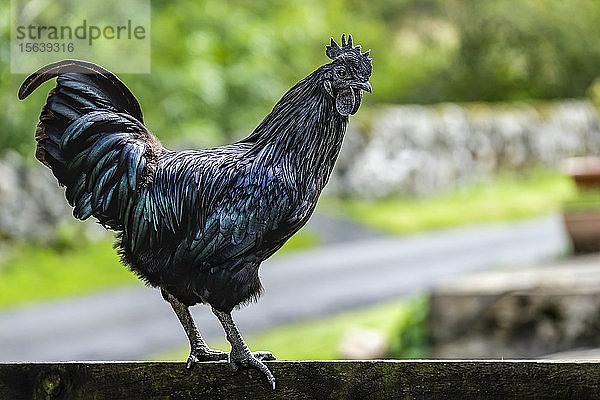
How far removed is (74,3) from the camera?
29.8 ft

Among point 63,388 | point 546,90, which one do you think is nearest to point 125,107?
point 63,388

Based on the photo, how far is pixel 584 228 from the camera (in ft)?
27.1

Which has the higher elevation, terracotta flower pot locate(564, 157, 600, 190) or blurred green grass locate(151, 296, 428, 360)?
terracotta flower pot locate(564, 157, 600, 190)

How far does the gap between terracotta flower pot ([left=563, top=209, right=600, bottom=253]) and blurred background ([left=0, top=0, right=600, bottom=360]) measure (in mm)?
22

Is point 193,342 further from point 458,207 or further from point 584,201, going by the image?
point 458,207

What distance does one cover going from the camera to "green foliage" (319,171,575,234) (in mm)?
12992

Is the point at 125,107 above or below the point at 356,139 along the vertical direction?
below

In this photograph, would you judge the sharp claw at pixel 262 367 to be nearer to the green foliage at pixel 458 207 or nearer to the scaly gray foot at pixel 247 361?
the scaly gray foot at pixel 247 361

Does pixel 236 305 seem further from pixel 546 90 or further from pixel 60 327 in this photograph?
pixel 546 90

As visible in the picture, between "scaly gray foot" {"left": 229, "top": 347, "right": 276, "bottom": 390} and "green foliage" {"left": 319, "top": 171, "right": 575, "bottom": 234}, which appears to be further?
"green foliage" {"left": 319, "top": 171, "right": 575, "bottom": 234}

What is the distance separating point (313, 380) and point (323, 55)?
1595cm

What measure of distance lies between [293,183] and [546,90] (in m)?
22.9

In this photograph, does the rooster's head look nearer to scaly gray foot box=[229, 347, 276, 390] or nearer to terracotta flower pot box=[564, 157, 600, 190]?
scaly gray foot box=[229, 347, 276, 390]

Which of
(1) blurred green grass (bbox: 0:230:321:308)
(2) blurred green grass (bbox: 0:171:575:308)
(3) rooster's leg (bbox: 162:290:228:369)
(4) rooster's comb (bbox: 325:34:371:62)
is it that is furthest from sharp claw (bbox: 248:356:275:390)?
(1) blurred green grass (bbox: 0:230:321:308)
